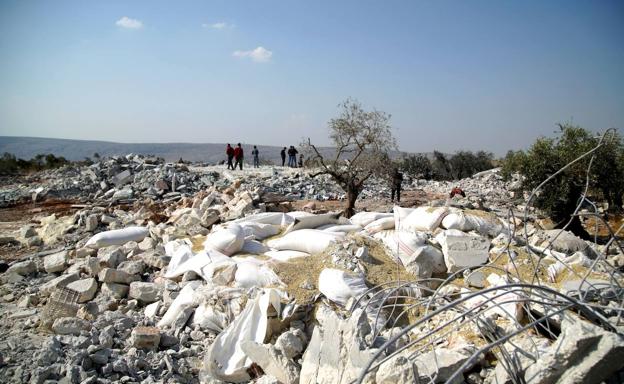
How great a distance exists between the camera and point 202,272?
4.52m

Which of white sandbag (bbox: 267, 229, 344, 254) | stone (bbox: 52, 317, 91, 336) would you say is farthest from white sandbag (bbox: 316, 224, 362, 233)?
stone (bbox: 52, 317, 91, 336)

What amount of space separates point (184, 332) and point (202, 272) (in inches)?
35.2

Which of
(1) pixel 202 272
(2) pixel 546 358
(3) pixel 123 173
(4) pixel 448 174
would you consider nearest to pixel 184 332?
(1) pixel 202 272

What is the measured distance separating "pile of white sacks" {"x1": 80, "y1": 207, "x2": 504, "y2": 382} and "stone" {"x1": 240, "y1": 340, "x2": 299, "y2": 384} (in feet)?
0.13

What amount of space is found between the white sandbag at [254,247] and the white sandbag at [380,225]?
54.6 inches

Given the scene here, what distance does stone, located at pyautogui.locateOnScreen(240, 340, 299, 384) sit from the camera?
288cm

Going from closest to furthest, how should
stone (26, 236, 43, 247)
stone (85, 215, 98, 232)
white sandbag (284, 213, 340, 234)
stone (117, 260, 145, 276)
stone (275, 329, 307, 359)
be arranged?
stone (275, 329, 307, 359) → stone (117, 260, 145, 276) → white sandbag (284, 213, 340, 234) → stone (26, 236, 43, 247) → stone (85, 215, 98, 232)

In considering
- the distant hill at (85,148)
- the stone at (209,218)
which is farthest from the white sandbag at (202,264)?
the distant hill at (85,148)

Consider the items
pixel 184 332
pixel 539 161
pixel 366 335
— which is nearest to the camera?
pixel 366 335

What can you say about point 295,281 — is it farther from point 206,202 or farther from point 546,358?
point 206,202

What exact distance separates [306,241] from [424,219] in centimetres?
155

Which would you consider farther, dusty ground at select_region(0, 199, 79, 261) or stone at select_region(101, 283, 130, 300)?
dusty ground at select_region(0, 199, 79, 261)

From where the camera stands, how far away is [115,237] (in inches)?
242

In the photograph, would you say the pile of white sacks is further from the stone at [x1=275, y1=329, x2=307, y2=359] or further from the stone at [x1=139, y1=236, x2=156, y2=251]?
the stone at [x1=139, y1=236, x2=156, y2=251]
